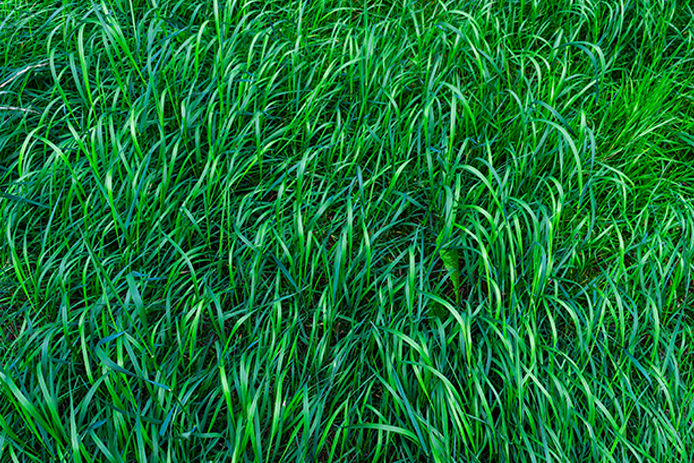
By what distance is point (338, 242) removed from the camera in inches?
80.4

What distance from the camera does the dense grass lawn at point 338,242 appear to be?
1.86 metres

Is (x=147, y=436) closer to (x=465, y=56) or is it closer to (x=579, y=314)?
(x=579, y=314)

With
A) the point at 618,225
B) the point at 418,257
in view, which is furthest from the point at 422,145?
the point at 618,225

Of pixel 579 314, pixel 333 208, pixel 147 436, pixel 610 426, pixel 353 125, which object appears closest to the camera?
pixel 147 436

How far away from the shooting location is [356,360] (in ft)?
6.54

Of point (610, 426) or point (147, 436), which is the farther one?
point (610, 426)

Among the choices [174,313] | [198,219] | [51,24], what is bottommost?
[174,313]

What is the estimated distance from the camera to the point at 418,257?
220 cm

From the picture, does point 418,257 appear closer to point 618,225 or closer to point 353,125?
point 353,125

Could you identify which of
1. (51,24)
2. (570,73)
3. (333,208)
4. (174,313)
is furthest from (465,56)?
(51,24)

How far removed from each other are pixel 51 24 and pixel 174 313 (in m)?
1.51

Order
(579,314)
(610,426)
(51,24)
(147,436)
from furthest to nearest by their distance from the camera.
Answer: (51,24) → (579,314) → (610,426) → (147,436)

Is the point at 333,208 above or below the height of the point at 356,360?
above

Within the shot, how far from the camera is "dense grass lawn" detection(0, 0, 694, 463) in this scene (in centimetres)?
186
